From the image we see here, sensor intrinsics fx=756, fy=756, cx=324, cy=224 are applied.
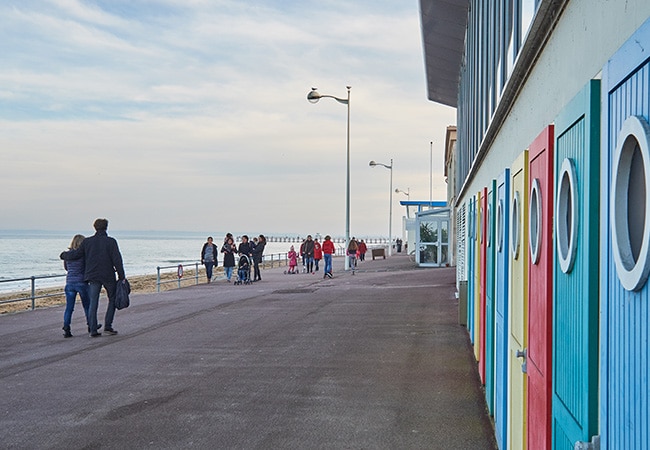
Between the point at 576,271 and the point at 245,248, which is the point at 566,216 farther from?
the point at 245,248

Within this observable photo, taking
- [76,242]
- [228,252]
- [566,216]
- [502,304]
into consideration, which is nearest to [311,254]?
[228,252]

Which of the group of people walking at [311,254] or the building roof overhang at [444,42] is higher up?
the building roof overhang at [444,42]

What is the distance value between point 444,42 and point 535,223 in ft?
56.3

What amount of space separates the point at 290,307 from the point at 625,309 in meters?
15.1

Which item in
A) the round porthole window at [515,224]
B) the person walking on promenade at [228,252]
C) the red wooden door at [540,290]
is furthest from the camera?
the person walking on promenade at [228,252]

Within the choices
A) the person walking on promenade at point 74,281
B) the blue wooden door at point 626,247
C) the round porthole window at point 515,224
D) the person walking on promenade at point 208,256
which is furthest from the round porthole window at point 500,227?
the person walking on promenade at point 208,256

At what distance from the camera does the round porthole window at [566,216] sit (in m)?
2.73

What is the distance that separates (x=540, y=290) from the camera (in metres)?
3.52

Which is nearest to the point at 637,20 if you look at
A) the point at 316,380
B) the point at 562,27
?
the point at 562,27

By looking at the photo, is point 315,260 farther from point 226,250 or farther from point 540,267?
point 540,267

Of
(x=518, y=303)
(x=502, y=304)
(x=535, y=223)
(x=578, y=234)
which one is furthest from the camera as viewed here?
(x=502, y=304)

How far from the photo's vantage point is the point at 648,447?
1.85 metres

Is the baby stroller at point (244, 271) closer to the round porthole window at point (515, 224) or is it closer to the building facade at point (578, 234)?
the building facade at point (578, 234)

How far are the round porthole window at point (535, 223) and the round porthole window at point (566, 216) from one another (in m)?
0.44
